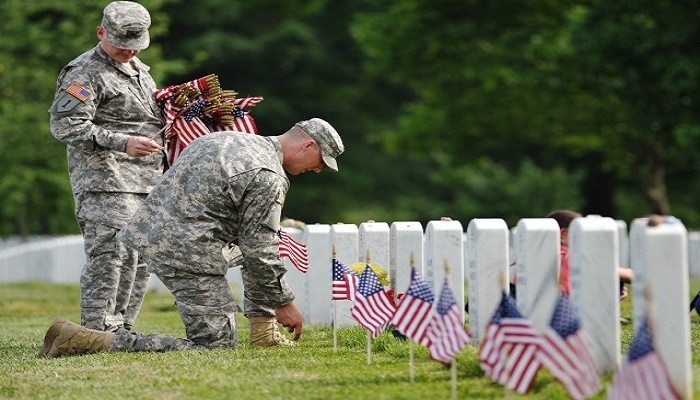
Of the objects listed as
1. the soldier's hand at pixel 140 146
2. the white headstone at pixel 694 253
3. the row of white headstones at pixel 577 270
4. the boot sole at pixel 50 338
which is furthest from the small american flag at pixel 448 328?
the white headstone at pixel 694 253

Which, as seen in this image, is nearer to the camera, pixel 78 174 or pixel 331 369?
pixel 331 369

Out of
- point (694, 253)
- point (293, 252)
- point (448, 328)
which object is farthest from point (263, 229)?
point (694, 253)

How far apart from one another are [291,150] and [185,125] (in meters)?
1.27

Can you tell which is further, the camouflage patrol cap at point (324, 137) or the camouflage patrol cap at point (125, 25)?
the camouflage patrol cap at point (125, 25)

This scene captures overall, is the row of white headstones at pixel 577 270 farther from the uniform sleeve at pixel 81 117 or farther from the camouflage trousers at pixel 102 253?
the uniform sleeve at pixel 81 117

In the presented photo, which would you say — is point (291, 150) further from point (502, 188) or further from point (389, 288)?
point (502, 188)

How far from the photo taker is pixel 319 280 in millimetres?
11438

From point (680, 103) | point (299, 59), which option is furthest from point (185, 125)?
point (299, 59)

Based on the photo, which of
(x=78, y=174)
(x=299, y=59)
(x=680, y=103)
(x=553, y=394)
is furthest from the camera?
(x=299, y=59)

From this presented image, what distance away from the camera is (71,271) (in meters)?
24.5

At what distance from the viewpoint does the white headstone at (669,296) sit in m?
5.53

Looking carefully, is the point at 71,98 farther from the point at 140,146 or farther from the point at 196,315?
the point at 196,315

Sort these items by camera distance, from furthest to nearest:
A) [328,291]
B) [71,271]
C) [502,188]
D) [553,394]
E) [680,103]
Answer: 1. [502,188]
2. [71,271]
3. [680,103]
4. [328,291]
5. [553,394]

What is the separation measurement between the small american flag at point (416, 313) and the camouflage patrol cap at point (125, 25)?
11.1 feet
